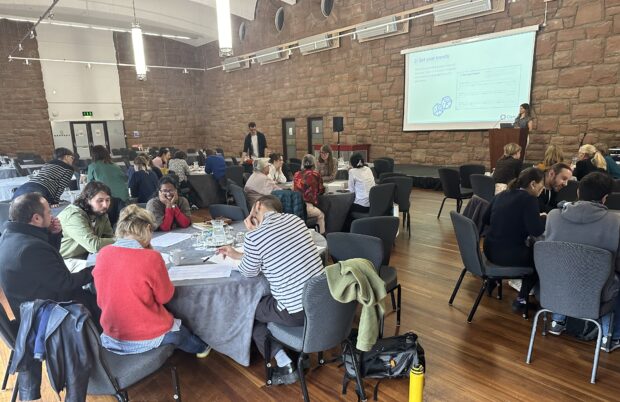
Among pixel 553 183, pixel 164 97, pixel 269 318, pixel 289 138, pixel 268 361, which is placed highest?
pixel 164 97

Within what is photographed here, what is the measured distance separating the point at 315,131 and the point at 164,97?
696cm

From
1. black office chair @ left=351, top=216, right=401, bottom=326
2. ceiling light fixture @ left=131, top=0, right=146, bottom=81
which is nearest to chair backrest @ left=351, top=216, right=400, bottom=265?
black office chair @ left=351, top=216, right=401, bottom=326

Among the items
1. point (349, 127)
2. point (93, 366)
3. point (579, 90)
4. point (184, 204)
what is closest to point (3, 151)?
point (349, 127)

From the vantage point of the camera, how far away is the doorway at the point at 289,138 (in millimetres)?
12281

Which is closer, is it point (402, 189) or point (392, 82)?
point (402, 189)

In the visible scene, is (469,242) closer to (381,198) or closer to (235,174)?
(381,198)

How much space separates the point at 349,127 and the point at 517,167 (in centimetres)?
626

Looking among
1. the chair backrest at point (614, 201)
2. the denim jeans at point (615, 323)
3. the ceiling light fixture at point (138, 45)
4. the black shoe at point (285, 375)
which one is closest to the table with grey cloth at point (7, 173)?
the ceiling light fixture at point (138, 45)

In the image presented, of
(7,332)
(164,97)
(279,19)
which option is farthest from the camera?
(164,97)

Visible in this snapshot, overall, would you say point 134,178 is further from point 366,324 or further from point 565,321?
point 565,321

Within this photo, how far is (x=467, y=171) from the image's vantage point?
235 inches

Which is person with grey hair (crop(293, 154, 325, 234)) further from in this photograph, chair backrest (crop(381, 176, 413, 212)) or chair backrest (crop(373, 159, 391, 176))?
chair backrest (crop(373, 159, 391, 176))

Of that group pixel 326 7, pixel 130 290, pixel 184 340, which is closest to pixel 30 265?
pixel 130 290

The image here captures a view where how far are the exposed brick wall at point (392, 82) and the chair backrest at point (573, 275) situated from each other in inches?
228
